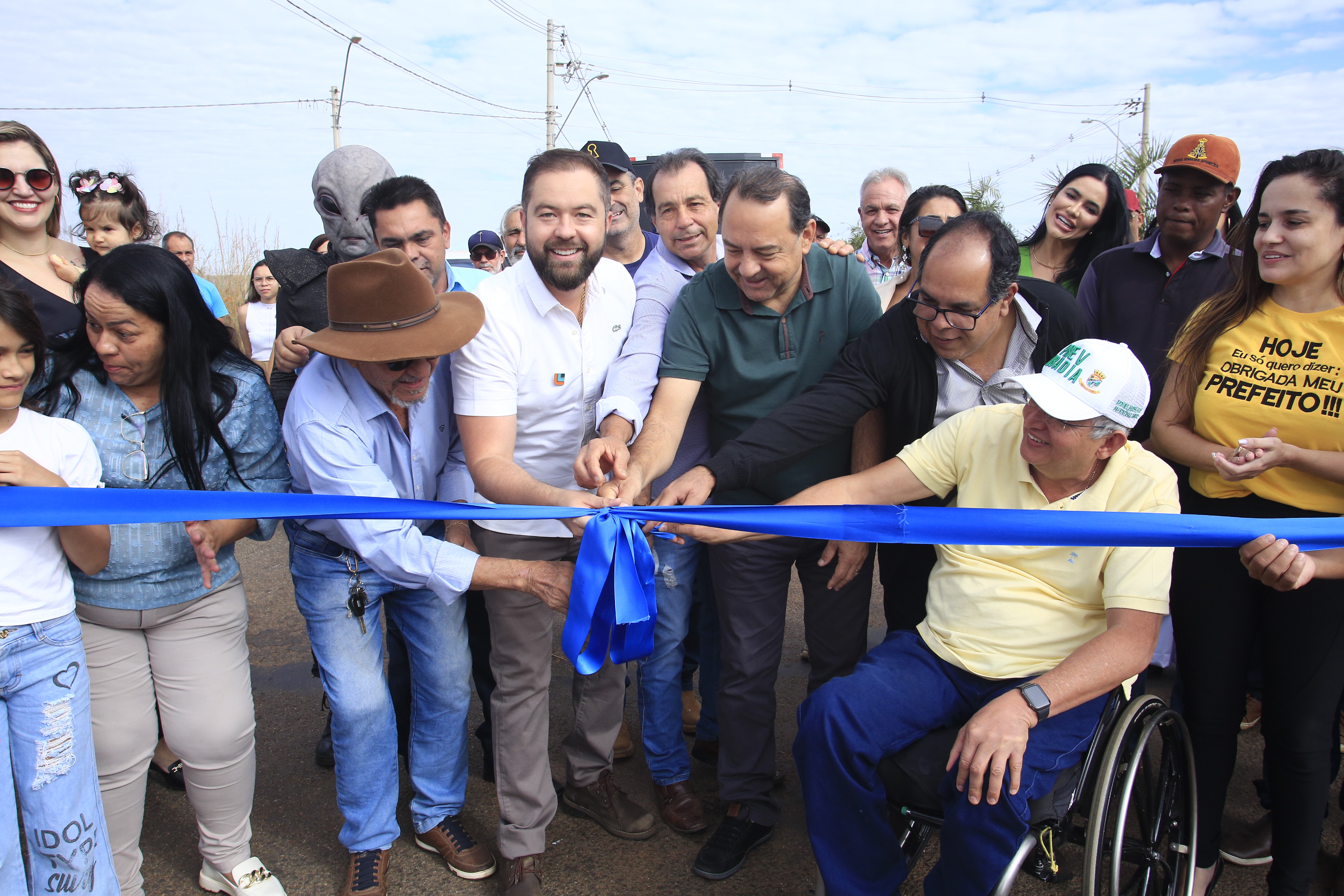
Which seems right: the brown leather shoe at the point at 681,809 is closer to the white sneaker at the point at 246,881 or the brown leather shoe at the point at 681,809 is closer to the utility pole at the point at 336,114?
the white sneaker at the point at 246,881

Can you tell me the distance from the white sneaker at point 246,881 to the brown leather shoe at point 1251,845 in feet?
10.3

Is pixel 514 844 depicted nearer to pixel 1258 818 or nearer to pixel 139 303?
pixel 139 303

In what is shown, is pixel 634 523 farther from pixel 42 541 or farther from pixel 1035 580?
pixel 42 541

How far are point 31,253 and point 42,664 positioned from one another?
191 centimetres

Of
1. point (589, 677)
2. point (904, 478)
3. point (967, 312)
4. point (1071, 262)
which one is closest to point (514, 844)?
point (589, 677)

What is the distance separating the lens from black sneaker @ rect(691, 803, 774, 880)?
285 centimetres

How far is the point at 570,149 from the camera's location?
2.93 meters

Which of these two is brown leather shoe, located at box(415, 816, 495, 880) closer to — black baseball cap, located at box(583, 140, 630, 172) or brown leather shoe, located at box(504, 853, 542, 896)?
brown leather shoe, located at box(504, 853, 542, 896)

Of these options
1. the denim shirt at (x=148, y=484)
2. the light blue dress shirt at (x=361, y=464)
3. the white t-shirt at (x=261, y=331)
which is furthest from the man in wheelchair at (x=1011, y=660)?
the white t-shirt at (x=261, y=331)

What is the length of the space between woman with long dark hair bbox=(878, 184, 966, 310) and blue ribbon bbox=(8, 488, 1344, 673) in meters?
1.83

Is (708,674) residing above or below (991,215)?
below

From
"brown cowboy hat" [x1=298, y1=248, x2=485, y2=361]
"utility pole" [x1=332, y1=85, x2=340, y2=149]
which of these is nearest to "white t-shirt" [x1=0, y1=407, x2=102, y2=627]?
"brown cowboy hat" [x1=298, y1=248, x2=485, y2=361]

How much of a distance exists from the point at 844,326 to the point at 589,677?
1.55 metres

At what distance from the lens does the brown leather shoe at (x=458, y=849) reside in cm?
288
